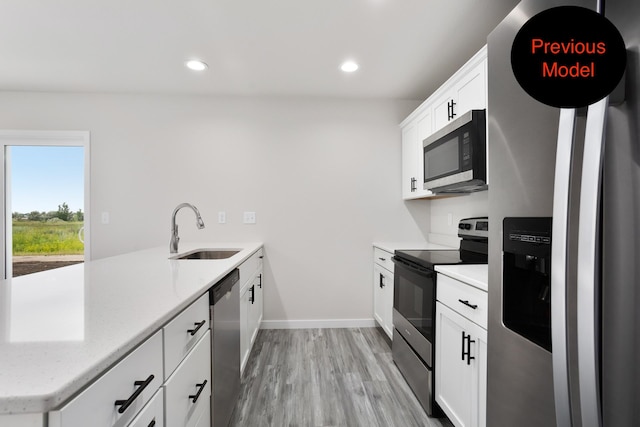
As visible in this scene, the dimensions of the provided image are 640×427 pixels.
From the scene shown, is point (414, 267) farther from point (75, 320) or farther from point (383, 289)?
point (75, 320)

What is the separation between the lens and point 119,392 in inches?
25.2

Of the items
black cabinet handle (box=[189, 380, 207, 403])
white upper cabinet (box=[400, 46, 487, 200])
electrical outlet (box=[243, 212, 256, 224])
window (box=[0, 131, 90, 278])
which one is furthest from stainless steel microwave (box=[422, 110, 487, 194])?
window (box=[0, 131, 90, 278])

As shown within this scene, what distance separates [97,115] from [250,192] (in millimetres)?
1721

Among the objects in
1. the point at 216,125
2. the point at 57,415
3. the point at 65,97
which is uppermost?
the point at 65,97

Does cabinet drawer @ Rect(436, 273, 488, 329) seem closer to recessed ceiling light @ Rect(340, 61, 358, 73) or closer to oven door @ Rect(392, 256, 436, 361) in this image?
oven door @ Rect(392, 256, 436, 361)

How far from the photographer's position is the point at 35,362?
55cm

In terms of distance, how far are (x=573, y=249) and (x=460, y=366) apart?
3.47 ft

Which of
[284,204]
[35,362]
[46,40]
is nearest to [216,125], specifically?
[284,204]

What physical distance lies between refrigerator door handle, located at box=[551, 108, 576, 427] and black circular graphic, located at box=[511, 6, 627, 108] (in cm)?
7

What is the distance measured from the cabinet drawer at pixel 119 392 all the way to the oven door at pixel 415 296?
4.56 ft

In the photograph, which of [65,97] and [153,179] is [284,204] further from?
[65,97]

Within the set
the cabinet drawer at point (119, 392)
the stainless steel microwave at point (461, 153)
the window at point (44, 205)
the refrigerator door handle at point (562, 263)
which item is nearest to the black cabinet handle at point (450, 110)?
the stainless steel microwave at point (461, 153)

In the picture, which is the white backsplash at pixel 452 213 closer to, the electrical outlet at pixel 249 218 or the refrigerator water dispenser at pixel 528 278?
the refrigerator water dispenser at pixel 528 278

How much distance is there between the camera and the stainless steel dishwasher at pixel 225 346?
1.31 m
